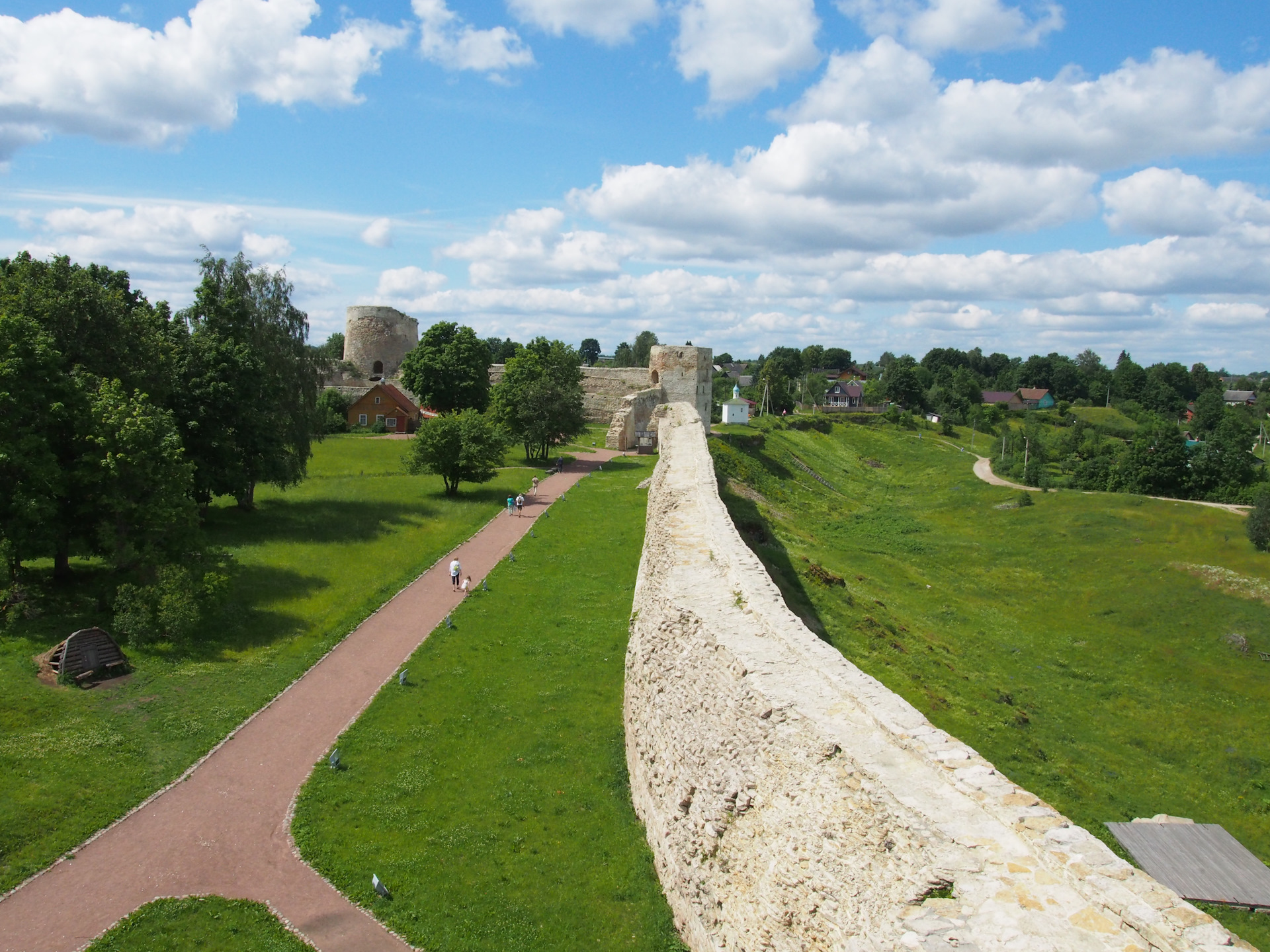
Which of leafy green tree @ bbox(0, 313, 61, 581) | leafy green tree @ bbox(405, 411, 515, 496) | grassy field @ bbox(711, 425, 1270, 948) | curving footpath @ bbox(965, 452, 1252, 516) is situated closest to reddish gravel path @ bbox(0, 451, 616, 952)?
leafy green tree @ bbox(0, 313, 61, 581)

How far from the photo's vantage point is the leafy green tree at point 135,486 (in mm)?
15672

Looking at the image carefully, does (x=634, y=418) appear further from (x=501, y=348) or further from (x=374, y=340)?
(x=501, y=348)

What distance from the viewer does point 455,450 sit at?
2955cm

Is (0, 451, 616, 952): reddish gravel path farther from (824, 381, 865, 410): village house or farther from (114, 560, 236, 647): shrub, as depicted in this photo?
(824, 381, 865, 410): village house

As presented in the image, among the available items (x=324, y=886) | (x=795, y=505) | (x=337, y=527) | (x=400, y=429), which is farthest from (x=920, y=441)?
(x=324, y=886)

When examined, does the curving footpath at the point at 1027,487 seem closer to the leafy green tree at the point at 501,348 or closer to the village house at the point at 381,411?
the village house at the point at 381,411

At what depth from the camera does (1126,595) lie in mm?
27062

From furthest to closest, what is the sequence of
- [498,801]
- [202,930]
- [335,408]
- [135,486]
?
[335,408] → [135,486] → [498,801] → [202,930]

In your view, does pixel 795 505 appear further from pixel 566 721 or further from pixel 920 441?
pixel 920 441

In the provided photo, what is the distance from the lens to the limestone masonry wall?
473cm

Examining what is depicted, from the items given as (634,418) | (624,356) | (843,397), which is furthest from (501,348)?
(634,418)

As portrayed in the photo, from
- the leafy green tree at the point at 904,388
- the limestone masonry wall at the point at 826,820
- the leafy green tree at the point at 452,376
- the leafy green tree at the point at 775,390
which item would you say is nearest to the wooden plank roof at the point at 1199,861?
the limestone masonry wall at the point at 826,820

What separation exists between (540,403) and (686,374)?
8.00m

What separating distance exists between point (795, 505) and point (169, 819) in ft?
86.5
